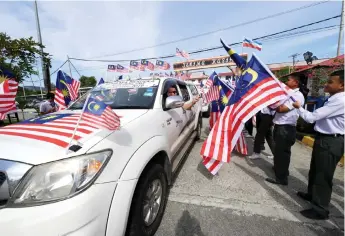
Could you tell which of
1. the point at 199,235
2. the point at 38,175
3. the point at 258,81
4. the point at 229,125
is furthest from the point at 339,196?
the point at 38,175

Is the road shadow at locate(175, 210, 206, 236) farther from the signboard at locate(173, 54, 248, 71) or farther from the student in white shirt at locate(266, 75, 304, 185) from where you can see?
the signboard at locate(173, 54, 248, 71)

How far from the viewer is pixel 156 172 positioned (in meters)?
2.21

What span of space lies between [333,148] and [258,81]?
123cm

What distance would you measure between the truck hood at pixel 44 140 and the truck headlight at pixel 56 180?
0.06 metres

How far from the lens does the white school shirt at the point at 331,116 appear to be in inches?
88.6

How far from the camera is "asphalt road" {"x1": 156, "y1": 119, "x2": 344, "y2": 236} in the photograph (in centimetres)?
238

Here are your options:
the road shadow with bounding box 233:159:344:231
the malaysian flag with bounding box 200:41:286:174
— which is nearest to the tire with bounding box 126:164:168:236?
the malaysian flag with bounding box 200:41:286:174

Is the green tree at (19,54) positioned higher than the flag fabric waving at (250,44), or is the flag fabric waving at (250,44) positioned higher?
the flag fabric waving at (250,44)

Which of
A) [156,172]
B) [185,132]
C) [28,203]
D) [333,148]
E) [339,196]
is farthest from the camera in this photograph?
[185,132]

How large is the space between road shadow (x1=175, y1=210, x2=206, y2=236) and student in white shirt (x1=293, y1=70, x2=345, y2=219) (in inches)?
56.3

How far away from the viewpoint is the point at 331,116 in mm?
2309

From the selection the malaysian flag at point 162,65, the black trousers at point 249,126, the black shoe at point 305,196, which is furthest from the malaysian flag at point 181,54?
the black shoe at point 305,196

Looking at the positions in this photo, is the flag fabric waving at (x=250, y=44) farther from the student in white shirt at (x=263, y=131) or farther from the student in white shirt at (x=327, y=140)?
the student in white shirt at (x=327, y=140)

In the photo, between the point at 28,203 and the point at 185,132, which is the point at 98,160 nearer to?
the point at 28,203
